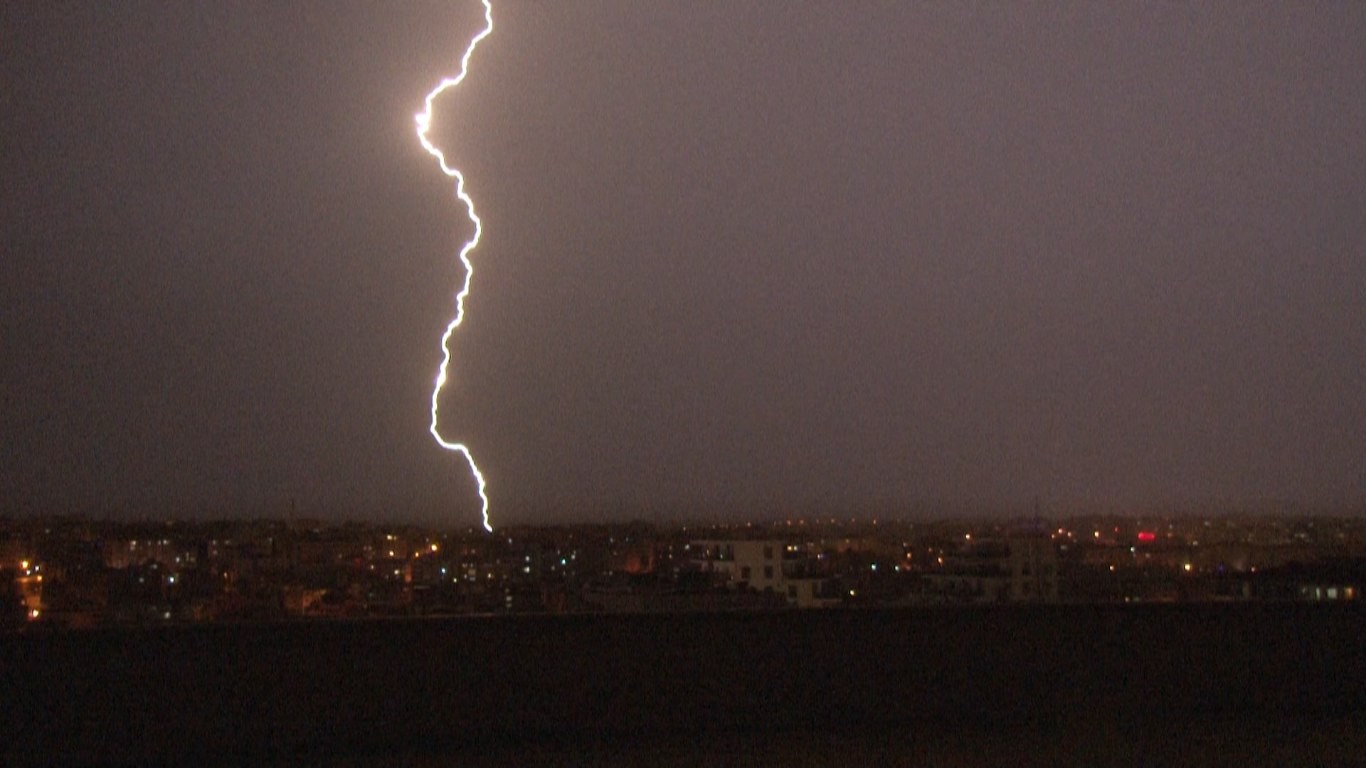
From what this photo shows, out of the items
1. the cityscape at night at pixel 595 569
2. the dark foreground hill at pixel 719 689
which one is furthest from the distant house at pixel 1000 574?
the dark foreground hill at pixel 719 689

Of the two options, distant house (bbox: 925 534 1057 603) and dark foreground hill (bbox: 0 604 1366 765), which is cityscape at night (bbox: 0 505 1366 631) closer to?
distant house (bbox: 925 534 1057 603)

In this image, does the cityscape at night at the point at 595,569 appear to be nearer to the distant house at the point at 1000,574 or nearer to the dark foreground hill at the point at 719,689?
the distant house at the point at 1000,574

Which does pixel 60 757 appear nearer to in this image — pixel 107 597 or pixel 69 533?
pixel 107 597

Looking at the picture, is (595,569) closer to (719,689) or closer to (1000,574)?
(719,689)

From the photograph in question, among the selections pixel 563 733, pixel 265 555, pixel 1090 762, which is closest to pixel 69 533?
pixel 265 555

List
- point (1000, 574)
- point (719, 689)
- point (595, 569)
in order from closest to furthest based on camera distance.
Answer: point (719, 689)
point (595, 569)
point (1000, 574)

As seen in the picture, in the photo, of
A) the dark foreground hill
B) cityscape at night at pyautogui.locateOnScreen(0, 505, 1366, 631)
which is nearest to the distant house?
cityscape at night at pyautogui.locateOnScreen(0, 505, 1366, 631)

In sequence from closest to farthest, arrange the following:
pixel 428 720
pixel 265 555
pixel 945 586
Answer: pixel 428 720
pixel 265 555
pixel 945 586

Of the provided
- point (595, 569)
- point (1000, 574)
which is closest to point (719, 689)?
point (595, 569)
